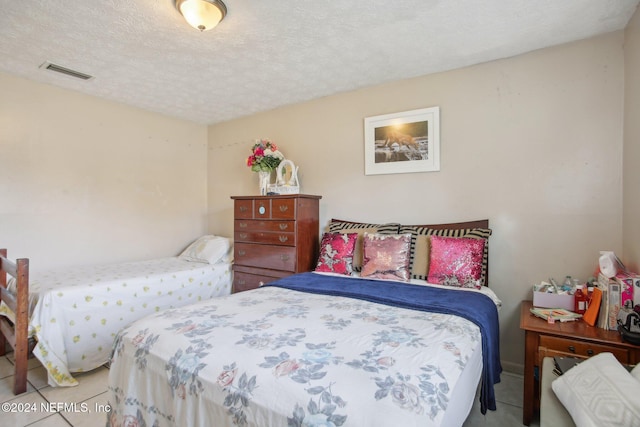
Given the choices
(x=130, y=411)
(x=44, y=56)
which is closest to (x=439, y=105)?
(x=130, y=411)

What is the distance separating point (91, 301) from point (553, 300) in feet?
10.7

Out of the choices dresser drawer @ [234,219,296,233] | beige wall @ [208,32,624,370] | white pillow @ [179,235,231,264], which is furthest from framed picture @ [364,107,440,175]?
white pillow @ [179,235,231,264]

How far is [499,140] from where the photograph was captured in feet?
7.98

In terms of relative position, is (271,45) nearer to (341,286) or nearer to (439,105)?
(439,105)

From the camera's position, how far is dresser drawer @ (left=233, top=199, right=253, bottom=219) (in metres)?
3.22

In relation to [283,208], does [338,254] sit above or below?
below

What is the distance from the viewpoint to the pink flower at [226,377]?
3.55 feet

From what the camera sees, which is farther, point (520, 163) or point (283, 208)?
point (283, 208)

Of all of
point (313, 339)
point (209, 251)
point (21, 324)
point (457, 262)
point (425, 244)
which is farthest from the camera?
point (209, 251)

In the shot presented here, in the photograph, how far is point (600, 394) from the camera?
1027 mm

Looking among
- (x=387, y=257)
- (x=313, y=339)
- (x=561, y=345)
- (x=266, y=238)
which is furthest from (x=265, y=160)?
(x=561, y=345)

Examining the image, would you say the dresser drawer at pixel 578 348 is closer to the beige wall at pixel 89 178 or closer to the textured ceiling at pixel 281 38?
the textured ceiling at pixel 281 38

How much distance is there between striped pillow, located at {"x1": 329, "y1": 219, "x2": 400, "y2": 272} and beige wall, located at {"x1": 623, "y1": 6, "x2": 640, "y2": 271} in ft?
4.71

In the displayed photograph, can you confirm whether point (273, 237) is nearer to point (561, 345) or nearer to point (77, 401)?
point (77, 401)
